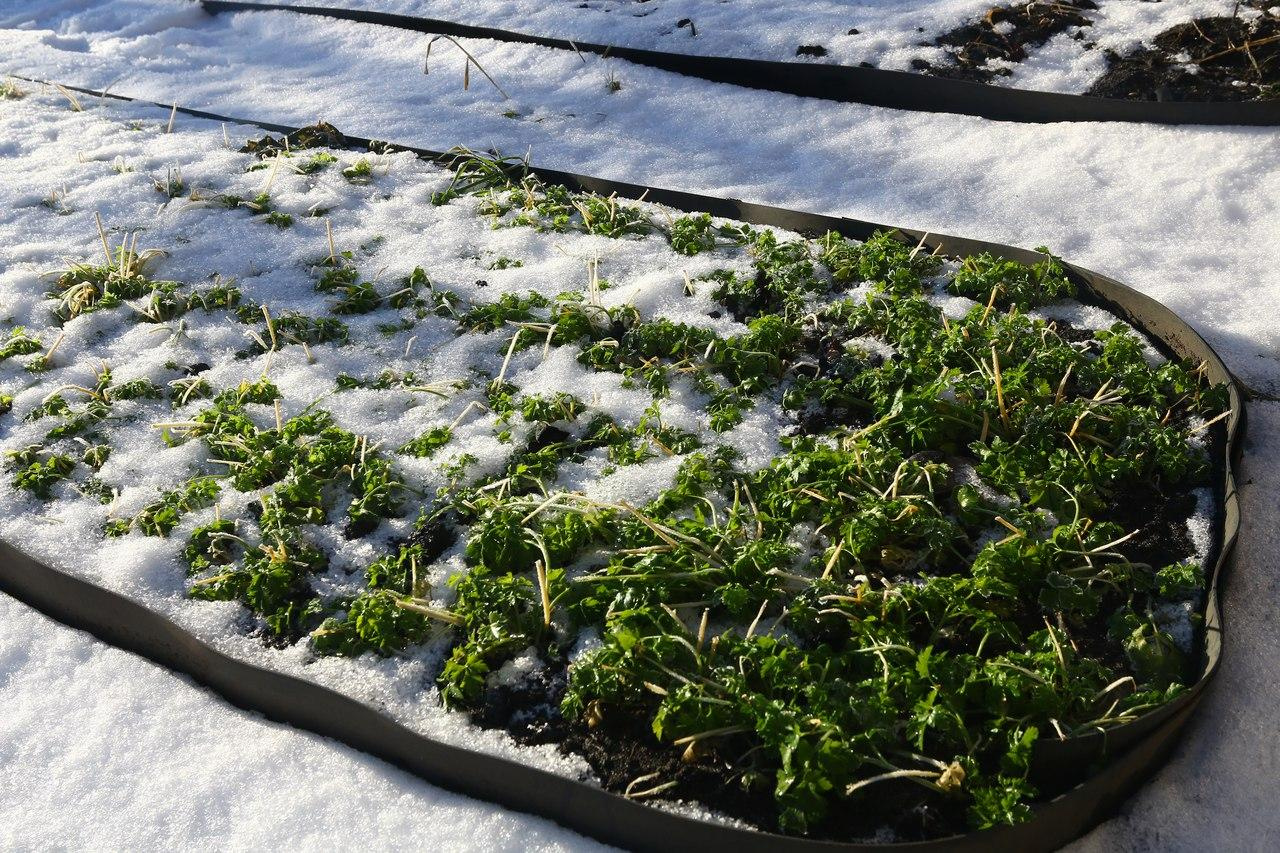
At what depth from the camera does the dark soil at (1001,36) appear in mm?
5543

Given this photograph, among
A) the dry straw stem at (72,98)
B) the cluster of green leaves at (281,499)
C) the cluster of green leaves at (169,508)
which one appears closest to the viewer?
the cluster of green leaves at (281,499)

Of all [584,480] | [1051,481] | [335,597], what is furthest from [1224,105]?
[335,597]

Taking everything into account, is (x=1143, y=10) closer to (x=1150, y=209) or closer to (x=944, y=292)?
(x=1150, y=209)

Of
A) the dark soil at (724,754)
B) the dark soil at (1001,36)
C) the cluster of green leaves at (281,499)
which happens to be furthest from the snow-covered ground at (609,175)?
the dark soil at (1001,36)

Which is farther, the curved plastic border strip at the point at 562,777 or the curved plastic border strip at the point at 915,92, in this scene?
the curved plastic border strip at the point at 915,92

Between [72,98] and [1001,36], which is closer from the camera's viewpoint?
[1001,36]

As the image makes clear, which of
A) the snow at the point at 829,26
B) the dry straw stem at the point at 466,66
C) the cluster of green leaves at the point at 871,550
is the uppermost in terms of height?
the snow at the point at 829,26

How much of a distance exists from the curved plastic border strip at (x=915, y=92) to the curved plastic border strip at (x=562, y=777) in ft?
6.75

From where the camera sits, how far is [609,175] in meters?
5.26

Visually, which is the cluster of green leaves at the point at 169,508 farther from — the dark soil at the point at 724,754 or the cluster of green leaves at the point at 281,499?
the dark soil at the point at 724,754

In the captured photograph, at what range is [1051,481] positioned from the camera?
2.96 meters

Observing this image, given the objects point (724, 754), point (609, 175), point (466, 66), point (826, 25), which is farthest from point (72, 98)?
point (724, 754)

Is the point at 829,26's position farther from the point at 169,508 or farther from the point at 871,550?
the point at 169,508

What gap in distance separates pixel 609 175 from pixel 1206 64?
10.3 feet
